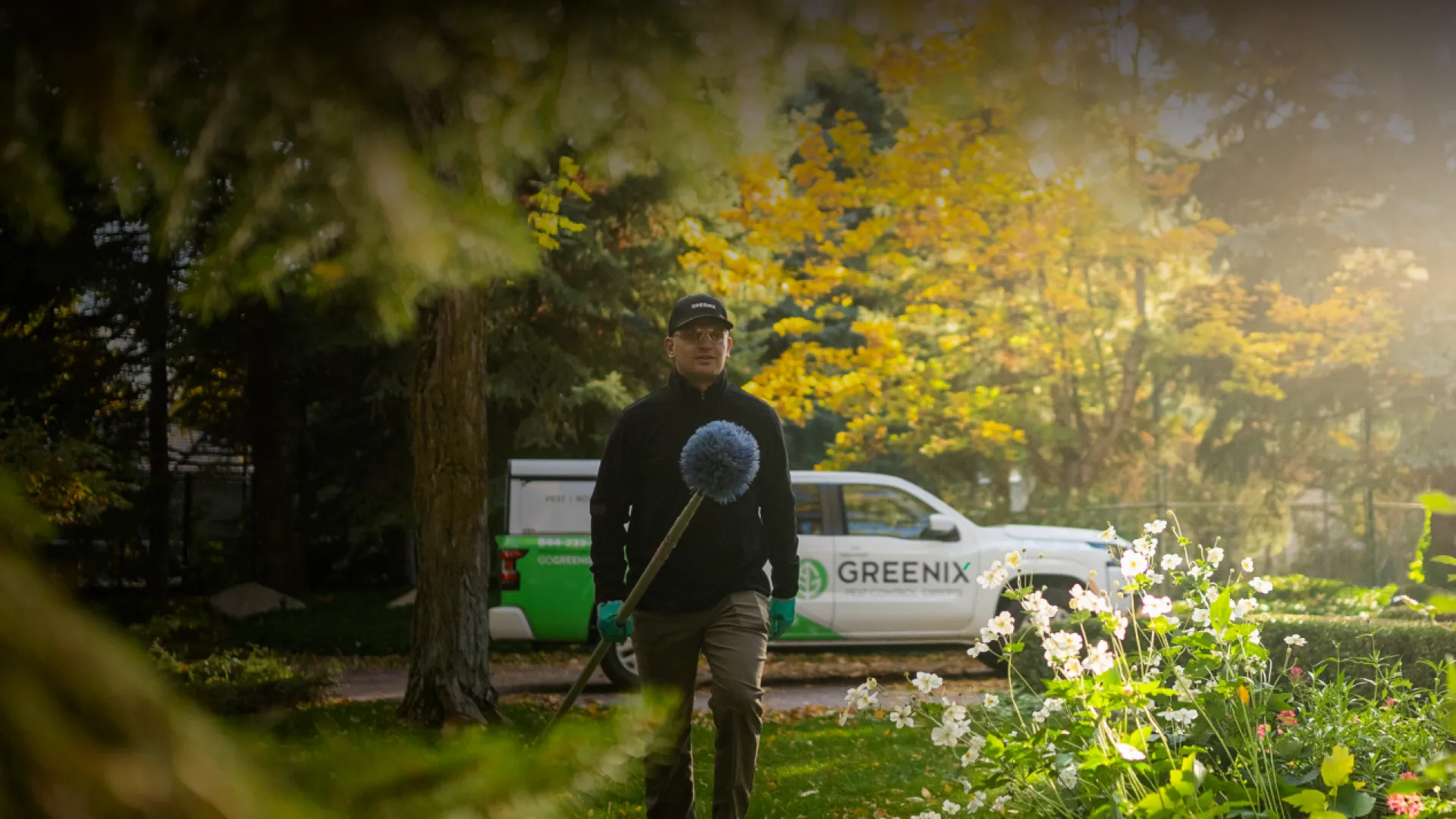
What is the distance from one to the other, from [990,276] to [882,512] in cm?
519

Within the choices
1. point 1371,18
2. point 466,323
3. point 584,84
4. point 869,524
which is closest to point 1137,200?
point 1371,18

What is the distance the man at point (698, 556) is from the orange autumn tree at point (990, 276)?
13.2 feet

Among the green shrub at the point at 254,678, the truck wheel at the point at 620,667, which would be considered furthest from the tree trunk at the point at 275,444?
the truck wheel at the point at 620,667

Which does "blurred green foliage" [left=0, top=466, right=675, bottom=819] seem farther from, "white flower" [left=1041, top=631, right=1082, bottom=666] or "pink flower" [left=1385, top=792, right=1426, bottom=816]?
"white flower" [left=1041, top=631, right=1082, bottom=666]

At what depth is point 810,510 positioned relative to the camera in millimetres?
10836

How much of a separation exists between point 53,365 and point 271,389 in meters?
2.78

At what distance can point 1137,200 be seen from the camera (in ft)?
48.4

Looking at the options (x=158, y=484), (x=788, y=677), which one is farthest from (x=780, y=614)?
(x=158, y=484)

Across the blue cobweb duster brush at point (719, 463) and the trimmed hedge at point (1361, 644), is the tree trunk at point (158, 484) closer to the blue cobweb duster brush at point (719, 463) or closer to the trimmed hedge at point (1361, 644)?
the trimmed hedge at point (1361, 644)

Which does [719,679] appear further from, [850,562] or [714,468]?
[850,562]

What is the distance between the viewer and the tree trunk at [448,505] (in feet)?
24.6

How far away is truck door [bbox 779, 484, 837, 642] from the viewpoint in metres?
10.6

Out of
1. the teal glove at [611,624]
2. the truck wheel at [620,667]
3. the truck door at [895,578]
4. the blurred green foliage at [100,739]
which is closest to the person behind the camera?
the blurred green foliage at [100,739]

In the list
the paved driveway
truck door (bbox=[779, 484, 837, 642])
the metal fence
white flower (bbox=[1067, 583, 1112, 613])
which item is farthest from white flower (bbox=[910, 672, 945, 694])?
the metal fence
